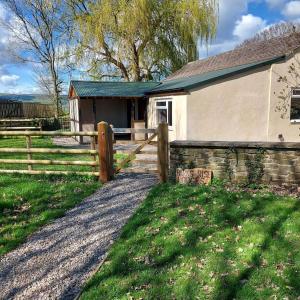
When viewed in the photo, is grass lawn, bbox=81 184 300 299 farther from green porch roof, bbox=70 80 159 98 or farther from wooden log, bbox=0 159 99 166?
green porch roof, bbox=70 80 159 98

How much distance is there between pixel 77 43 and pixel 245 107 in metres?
15.4

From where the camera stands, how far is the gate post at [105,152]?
7320 millimetres

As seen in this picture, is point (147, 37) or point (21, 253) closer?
point (21, 253)

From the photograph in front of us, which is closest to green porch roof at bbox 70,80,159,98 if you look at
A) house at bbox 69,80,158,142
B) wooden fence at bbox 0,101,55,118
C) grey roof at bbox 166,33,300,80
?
house at bbox 69,80,158,142

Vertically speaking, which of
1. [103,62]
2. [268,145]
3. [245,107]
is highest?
[103,62]

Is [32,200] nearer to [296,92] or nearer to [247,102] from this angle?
[247,102]

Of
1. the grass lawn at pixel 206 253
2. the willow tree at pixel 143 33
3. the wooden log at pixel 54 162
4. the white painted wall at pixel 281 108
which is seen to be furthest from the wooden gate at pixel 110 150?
the willow tree at pixel 143 33

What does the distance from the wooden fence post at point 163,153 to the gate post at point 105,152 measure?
118cm

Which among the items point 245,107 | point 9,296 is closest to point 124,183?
point 9,296

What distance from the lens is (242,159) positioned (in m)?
7.21

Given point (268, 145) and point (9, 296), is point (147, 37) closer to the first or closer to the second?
point (268, 145)

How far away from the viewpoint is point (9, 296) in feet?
11.0

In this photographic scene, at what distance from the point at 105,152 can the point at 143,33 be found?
1721cm

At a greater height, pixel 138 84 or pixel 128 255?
pixel 138 84
